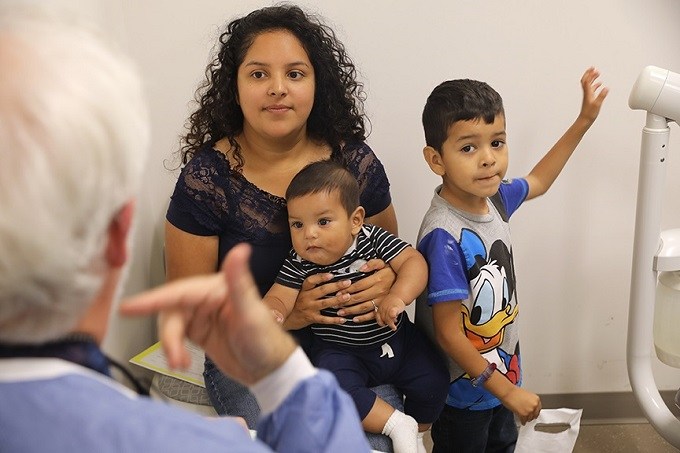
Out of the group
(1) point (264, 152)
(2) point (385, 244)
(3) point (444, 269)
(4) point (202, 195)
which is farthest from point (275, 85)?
(3) point (444, 269)

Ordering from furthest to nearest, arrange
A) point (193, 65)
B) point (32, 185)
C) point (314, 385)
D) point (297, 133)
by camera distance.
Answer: point (193, 65), point (297, 133), point (314, 385), point (32, 185)

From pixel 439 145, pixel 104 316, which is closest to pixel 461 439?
pixel 439 145

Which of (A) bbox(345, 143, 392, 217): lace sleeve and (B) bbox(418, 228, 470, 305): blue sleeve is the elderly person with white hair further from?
(A) bbox(345, 143, 392, 217): lace sleeve

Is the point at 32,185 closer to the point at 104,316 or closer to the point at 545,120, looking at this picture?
the point at 104,316

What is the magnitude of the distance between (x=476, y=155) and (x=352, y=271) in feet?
1.12

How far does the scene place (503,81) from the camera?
78.4 inches

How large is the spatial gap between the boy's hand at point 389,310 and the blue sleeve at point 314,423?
713 millimetres

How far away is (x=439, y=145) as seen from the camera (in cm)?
165

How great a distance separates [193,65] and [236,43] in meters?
0.26

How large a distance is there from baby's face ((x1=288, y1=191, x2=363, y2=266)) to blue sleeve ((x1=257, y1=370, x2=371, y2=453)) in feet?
2.44

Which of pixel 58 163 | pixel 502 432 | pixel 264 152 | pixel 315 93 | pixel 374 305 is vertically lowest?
pixel 502 432

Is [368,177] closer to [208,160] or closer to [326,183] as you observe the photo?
[326,183]

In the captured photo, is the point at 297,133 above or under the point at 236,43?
under

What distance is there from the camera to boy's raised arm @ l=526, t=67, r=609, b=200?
1.80 m
